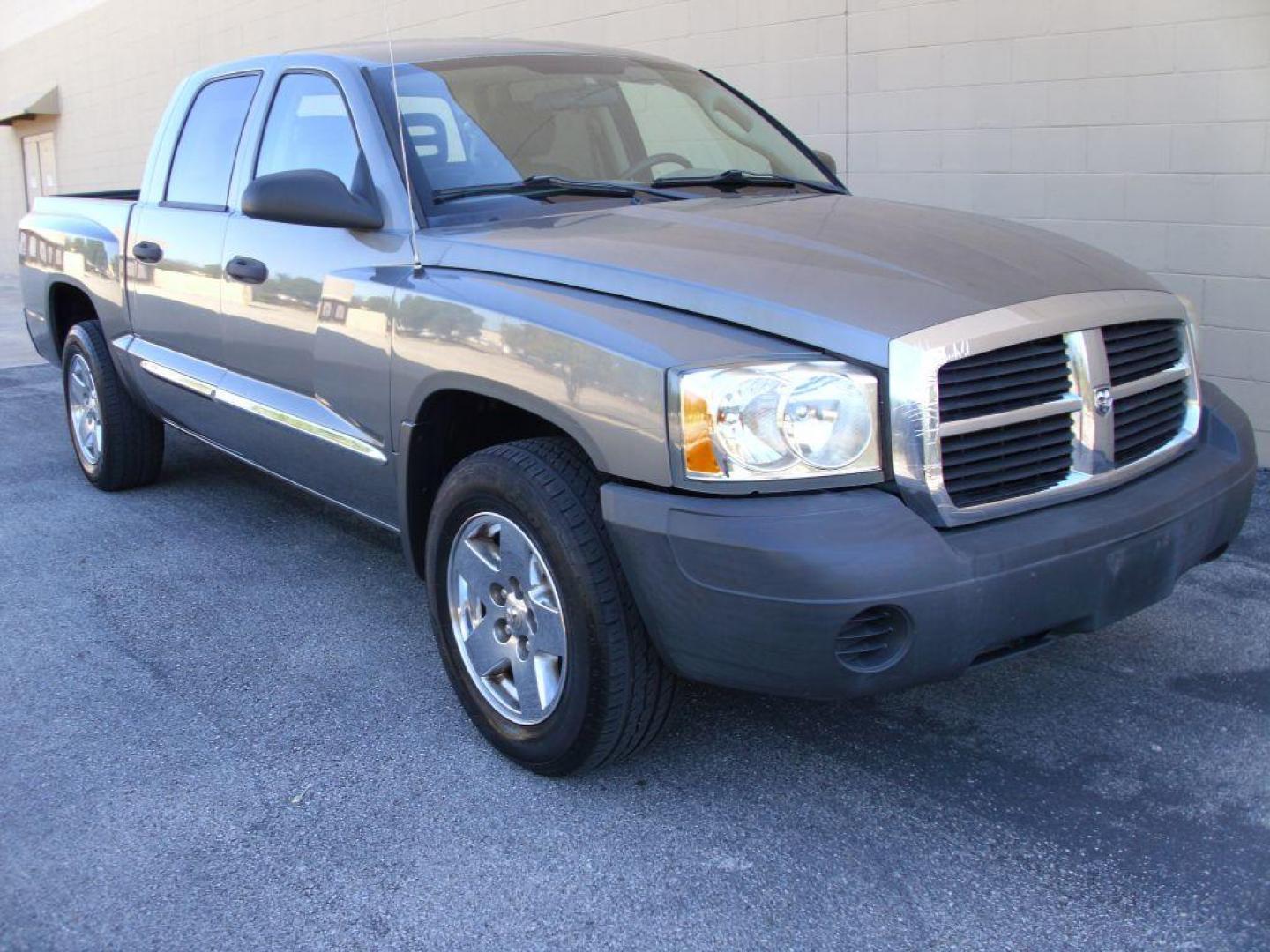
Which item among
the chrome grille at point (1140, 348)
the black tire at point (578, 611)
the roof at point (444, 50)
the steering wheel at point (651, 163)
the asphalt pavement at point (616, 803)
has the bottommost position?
the asphalt pavement at point (616, 803)

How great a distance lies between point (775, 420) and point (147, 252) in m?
3.26

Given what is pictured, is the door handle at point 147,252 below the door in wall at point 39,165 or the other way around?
below

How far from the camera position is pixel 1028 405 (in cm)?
285

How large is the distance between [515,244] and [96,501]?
3.40 meters

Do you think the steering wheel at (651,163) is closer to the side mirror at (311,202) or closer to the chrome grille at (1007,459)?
the side mirror at (311,202)

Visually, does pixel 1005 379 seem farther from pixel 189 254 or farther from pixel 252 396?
pixel 189 254

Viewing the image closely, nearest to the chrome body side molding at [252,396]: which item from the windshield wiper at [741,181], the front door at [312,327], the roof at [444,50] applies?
the front door at [312,327]

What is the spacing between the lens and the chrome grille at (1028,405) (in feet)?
8.72

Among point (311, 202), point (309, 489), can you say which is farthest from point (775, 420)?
point (309, 489)

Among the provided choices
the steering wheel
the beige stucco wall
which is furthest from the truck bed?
the beige stucco wall

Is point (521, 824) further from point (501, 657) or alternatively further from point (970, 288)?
point (970, 288)

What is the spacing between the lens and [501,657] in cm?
324

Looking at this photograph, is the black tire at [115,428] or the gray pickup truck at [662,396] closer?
the gray pickup truck at [662,396]

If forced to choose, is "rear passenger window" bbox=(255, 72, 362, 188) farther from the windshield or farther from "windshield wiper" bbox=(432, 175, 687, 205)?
"windshield wiper" bbox=(432, 175, 687, 205)
